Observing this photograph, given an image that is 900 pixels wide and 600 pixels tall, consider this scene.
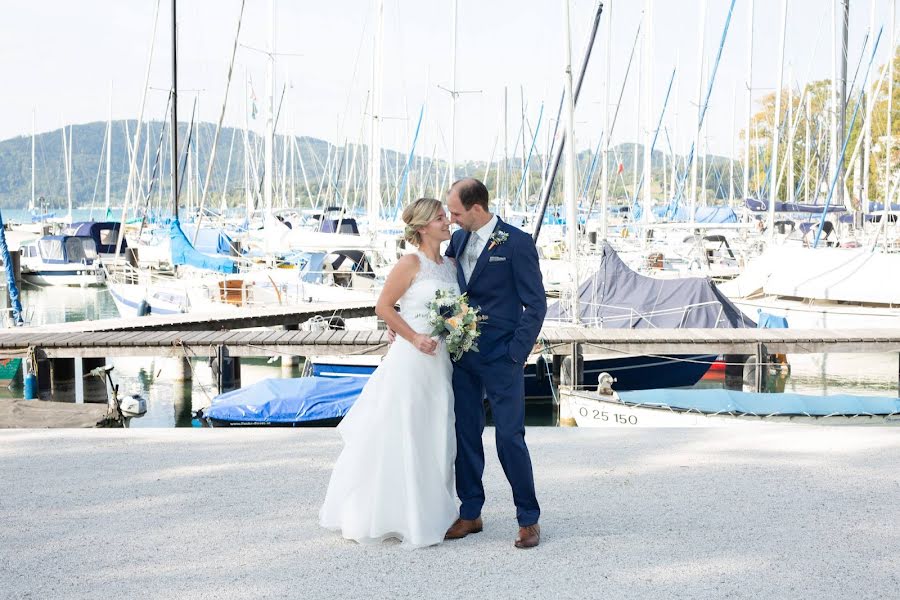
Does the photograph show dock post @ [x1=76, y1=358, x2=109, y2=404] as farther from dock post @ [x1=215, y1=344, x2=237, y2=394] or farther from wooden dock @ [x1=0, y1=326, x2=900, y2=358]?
dock post @ [x1=215, y1=344, x2=237, y2=394]

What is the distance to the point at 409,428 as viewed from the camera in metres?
Answer: 5.08

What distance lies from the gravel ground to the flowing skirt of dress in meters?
0.12

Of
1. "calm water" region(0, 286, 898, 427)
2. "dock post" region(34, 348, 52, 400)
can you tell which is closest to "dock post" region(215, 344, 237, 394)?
"calm water" region(0, 286, 898, 427)

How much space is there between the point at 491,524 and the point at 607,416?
24.1 feet

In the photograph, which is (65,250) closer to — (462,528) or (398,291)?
(398,291)

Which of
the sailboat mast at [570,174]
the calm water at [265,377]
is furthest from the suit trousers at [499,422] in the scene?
the calm water at [265,377]

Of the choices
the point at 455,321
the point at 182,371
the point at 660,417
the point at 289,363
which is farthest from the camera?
the point at 289,363

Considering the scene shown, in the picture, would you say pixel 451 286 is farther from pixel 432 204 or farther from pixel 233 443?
pixel 233 443

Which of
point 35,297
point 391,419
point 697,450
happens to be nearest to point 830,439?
point 697,450

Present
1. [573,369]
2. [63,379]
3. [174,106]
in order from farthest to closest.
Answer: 1. [174,106]
2. [63,379]
3. [573,369]

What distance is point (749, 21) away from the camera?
30.1 metres

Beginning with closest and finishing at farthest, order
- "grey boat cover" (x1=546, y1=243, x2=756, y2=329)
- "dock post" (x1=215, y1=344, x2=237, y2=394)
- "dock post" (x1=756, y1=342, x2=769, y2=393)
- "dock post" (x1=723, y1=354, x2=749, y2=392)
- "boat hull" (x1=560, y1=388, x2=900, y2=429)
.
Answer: "boat hull" (x1=560, y1=388, x2=900, y2=429), "dock post" (x1=756, y1=342, x2=769, y2=393), "dock post" (x1=215, y1=344, x2=237, y2=394), "grey boat cover" (x1=546, y1=243, x2=756, y2=329), "dock post" (x1=723, y1=354, x2=749, y2=392)

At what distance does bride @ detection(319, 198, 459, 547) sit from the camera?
199 inches

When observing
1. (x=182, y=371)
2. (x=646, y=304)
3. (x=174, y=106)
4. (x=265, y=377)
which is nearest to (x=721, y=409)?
(x=646, y=304)
